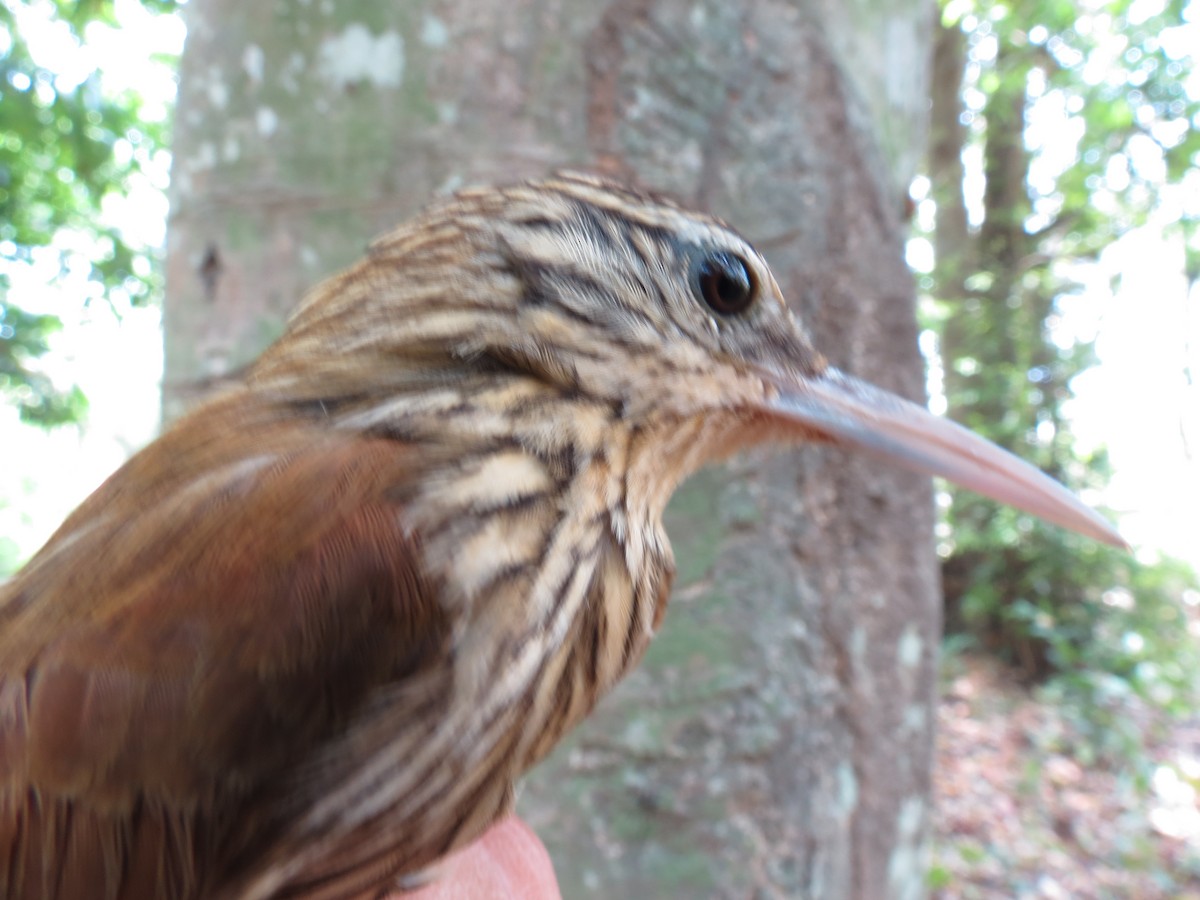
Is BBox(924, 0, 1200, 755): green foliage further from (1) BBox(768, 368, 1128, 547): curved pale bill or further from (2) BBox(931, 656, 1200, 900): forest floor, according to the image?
(1) BBox(768, 368, 1128, 547): curved pale bill

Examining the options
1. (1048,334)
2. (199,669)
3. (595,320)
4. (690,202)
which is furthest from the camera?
(1048,334)

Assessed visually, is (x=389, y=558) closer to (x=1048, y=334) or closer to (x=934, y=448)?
(x=934, y=448)

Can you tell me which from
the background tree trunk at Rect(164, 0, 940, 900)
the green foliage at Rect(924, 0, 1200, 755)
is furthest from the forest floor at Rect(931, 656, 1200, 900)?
the background tree trunk at Rect(164, 0, 940, 900)

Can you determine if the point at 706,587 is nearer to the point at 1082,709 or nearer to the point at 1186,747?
the point at 1082,709

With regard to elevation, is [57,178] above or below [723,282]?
above

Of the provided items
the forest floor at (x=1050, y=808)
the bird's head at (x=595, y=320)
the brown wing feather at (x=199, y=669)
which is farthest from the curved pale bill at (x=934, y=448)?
the forest floor at (x=1050, y=808)

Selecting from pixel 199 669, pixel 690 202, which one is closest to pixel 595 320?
pixel 199 669
